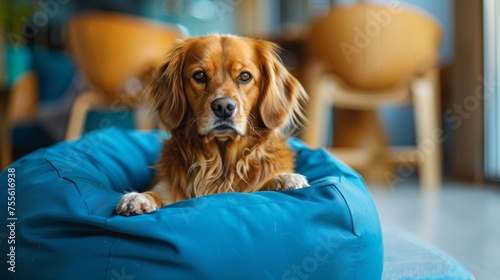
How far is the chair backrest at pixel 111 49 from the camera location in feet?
12.6

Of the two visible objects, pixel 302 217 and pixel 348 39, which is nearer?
pixel 302 217

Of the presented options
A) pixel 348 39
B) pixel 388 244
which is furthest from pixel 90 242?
pixel 348 39

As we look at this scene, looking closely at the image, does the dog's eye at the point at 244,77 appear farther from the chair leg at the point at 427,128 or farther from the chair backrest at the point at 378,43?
the chair leg at the point at 427,128

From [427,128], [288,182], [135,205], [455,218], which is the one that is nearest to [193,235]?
[135,205]

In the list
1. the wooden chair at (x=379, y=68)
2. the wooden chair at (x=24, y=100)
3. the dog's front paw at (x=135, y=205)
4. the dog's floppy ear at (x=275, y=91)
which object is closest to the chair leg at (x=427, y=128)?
the wooden chair at (x=379, y=68)

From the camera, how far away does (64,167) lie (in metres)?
1.56

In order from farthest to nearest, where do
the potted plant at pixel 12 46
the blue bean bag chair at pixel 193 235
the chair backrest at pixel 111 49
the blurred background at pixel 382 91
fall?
the potted plant at pixel 12 46 < the chair backrest at pixel 111 49 < the blurred background at pixel 382 91 < the blue bean bag chair at pixel 193 235

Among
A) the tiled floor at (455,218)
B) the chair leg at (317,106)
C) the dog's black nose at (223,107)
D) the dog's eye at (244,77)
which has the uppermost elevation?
the dog's eye at (244,77)

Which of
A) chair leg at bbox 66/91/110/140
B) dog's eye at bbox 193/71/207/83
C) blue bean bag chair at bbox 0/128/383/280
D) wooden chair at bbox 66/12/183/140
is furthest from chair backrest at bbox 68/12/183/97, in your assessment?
blue bean bag chair at bbox 0/128/383/280

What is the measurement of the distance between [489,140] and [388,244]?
2.32m

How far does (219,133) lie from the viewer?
1.54 metres

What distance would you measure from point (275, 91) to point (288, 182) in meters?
0.38

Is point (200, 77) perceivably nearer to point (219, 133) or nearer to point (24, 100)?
point (219, 133)

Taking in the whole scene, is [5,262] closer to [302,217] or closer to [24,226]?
[24,226]
